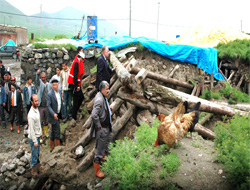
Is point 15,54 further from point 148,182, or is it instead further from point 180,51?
point 148,182

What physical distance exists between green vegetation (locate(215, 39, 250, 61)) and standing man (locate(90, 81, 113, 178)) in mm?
9339

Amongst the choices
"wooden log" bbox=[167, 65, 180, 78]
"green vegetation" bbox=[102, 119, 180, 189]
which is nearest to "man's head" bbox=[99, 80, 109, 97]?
"green vegetation" bbox=[102, 119, 180, 189]

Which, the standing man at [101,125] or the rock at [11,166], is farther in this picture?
the rock at [11,166]

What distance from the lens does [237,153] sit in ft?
11.2

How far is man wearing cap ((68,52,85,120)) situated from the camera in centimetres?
707

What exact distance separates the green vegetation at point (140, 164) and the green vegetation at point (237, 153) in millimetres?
872

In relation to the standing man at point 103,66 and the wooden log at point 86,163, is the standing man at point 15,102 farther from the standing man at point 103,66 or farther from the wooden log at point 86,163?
the wooden log at point 86,163

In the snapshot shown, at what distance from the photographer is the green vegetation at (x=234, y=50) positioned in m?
11.8

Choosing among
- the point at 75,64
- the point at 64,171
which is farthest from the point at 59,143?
the point at 75,64

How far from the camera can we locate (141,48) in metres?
9.62

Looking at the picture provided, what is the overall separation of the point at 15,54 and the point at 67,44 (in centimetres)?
1656

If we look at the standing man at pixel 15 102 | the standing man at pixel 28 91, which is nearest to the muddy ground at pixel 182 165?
the standing man at pixel 15 102

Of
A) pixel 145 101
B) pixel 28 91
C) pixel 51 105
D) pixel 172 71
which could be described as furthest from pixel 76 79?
pixel 172 71

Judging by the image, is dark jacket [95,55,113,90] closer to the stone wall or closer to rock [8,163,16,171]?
rock [8,163,16,171]
